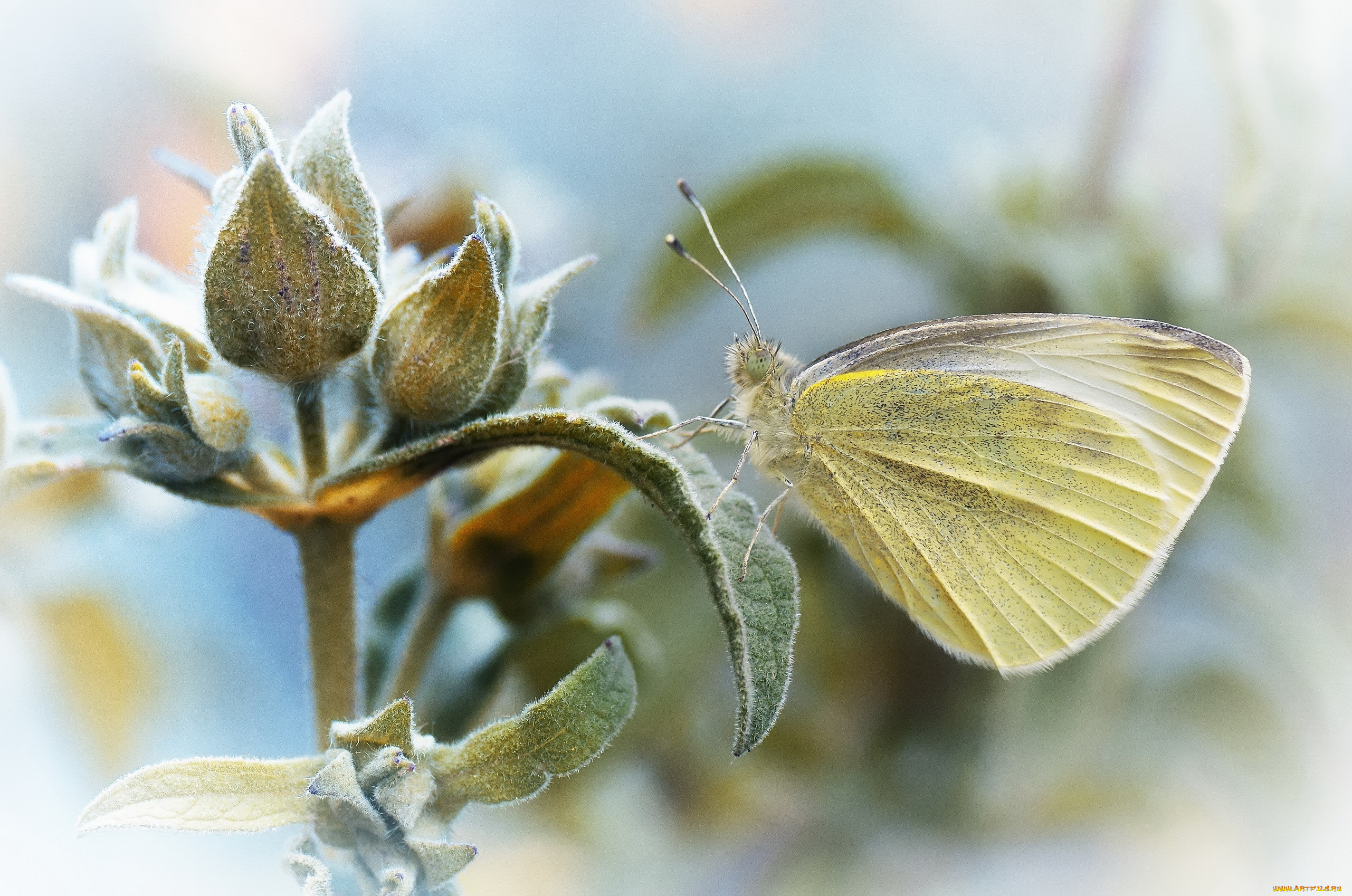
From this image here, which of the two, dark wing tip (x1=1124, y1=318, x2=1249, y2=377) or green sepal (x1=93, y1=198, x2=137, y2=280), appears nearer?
green sepal (x1=93, y1=198, x2=137, y2=280)

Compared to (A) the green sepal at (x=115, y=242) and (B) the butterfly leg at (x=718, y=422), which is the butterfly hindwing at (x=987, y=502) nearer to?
(B) the butterfly leg at (x=718, y=422)

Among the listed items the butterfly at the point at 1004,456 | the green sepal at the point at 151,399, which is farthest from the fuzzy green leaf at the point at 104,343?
the butterfly at the point at 1004,456

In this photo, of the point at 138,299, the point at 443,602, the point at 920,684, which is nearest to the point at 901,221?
the point at 920,684

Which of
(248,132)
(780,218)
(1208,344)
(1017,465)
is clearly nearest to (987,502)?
(1017,465)

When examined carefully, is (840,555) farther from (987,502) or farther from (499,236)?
(499,236)

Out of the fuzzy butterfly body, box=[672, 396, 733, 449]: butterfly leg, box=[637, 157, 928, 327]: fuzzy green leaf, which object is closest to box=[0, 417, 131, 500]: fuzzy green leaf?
box=[672, 396, 733, 449]: butterfly leg

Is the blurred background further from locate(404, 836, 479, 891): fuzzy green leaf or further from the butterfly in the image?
locate(404, 836, 479, 891): fuzzy green leaf
